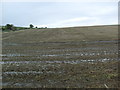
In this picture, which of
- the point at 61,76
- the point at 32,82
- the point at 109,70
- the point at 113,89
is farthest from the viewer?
the point at 109,70

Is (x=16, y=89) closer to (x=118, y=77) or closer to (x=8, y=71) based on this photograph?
(x=8, y=71)

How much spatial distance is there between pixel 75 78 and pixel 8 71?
468 cm

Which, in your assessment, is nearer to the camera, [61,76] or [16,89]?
[16,89]

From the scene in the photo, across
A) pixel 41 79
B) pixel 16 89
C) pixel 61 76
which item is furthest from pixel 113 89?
pixel 16 89

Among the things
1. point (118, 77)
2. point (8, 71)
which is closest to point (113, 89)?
point (118, 77)

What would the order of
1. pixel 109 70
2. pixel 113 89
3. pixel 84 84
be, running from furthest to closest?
pixel 109 70
pixel 84 84
pixel 113 89

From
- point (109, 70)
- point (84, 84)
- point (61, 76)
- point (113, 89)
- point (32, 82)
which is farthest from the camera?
point (109, 70)

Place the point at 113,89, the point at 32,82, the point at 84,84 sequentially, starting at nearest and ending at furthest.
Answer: the point at 113,89 → the point at 84,84 → the point at 32,82

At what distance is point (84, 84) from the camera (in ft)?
28.3

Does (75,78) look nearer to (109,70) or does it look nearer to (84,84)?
(84,84)

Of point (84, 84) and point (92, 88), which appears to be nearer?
point (92, 88)

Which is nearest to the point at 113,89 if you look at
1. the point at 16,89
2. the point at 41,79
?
the point at 41,79

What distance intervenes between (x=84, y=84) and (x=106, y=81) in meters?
1.17

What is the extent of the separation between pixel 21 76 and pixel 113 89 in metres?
5.18
